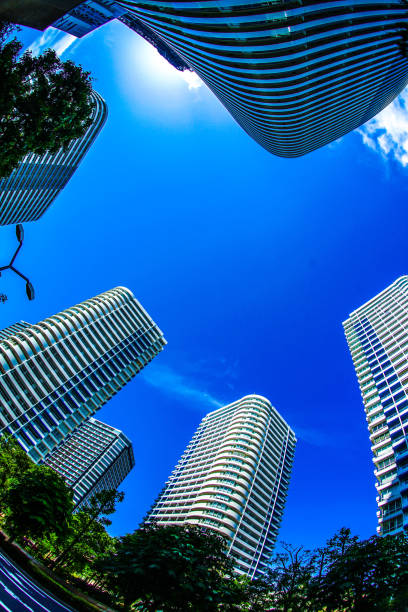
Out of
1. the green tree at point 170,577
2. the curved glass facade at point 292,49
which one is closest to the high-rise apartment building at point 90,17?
the curved glass facade at point 292,49

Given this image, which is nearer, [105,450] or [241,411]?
[241,411]

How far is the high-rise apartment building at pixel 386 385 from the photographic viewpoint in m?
36.2

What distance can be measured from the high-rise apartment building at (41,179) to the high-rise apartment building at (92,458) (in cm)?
7910

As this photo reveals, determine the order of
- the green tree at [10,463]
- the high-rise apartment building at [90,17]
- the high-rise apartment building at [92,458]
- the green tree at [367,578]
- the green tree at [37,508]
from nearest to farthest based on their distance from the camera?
1. the green tree at [367,578]
2. the green tree at [37,508]
3. the green tree at [10,463]
4. the high-rise apartment building at [90,17]
5. the high-rise apartment building at [92,458]

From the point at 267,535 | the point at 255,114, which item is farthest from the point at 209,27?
the point at 267,535

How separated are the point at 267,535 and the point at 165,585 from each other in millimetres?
66166

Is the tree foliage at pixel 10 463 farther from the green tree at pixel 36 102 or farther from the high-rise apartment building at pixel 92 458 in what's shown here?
the high-rise apartment building at pixel 92 458

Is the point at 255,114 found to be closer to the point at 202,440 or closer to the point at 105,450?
the point at 202,440

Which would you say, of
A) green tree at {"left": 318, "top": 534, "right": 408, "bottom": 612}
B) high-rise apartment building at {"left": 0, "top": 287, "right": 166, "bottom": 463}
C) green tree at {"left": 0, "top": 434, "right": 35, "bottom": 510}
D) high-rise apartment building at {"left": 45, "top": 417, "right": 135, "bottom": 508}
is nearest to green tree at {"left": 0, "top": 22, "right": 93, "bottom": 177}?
green tree at {"left": 318, "top": 534, "right": 408, "bottom": 612}

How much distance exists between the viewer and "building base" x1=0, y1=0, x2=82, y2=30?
8.76m

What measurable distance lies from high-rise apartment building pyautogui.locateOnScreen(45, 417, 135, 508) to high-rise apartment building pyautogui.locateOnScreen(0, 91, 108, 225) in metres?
79.1

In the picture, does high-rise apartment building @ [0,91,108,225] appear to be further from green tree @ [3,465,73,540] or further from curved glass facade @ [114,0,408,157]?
green tree @ [3,465,73,540]

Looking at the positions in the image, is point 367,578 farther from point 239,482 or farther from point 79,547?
point 239,482

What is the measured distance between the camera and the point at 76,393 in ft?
205
